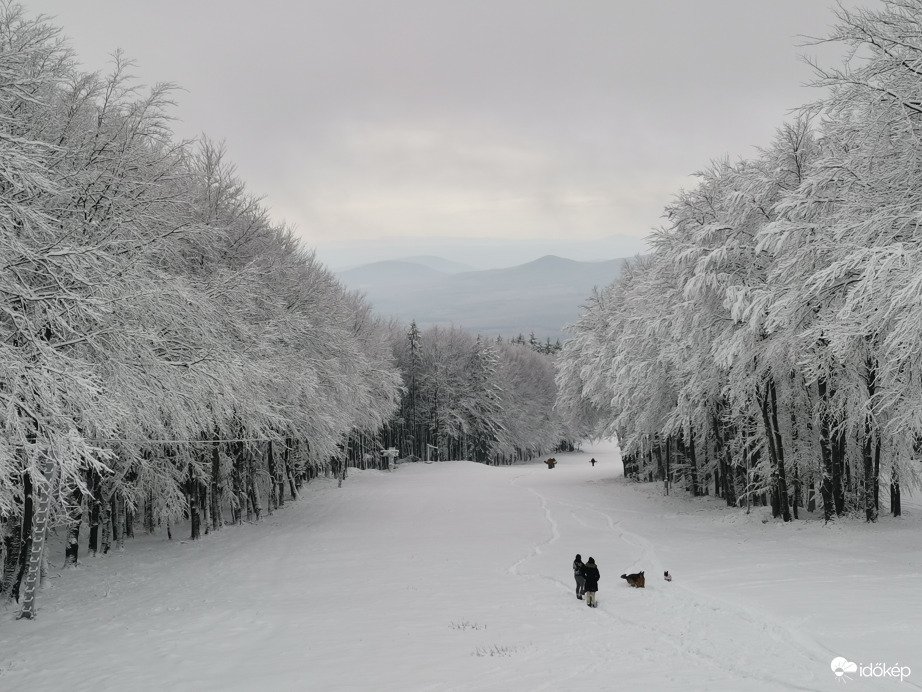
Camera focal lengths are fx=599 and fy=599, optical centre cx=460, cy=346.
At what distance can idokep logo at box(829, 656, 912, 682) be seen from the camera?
294 inches

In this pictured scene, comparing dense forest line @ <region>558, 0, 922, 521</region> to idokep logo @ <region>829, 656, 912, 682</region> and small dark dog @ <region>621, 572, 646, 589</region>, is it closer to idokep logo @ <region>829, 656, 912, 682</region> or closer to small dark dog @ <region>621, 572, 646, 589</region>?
idokep logo @ <region>829, 656, 912, 682</region>

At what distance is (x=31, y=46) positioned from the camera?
34.6ft

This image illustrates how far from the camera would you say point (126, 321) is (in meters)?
11.6

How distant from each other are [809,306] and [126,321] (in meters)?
15.7

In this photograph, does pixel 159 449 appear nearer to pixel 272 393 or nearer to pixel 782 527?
pixel 272 393

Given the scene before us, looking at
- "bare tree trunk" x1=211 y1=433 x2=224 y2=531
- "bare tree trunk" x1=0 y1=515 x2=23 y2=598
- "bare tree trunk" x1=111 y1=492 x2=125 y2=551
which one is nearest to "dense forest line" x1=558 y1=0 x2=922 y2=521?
"bare tree trunk" x1=211 y1=433 x2=224 y2=531

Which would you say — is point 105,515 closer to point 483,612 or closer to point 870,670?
point 483,612

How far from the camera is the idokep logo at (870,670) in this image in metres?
7.46

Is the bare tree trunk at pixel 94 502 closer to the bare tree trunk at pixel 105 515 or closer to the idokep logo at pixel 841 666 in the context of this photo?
the bare tree trunk at pixel 105 515

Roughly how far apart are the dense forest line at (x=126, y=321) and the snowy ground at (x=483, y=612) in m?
2.54

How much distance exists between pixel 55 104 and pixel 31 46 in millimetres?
2226

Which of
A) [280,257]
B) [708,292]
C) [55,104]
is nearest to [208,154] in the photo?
[280,257]

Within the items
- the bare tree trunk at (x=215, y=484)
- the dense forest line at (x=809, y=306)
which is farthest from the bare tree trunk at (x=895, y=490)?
the bare tree trunk at (x=215, y=484)

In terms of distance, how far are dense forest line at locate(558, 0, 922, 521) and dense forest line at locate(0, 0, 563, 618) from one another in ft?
41.7
